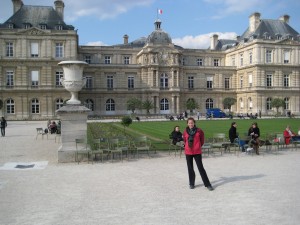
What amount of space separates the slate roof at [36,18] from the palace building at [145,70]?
135 millimetres

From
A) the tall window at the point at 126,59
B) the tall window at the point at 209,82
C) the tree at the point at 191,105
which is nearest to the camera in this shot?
the tree at the point at 191,105

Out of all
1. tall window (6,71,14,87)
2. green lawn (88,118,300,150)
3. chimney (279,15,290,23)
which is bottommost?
green lawn (88,118,300,150)

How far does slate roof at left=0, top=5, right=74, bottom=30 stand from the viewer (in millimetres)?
46781

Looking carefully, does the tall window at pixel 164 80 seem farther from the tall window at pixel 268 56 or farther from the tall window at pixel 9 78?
the tall window at pixel 9 78

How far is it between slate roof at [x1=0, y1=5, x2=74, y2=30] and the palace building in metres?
0.14

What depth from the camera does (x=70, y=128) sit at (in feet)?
42.5

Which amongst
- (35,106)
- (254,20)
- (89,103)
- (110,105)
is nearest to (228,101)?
(254,20)

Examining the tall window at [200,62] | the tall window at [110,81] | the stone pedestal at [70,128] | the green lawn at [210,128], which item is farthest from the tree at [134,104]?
the stone pedestal at [70,128]

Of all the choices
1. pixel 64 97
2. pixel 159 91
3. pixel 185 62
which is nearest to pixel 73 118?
pixel 64 97

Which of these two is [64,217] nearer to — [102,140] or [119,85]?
[102,140]

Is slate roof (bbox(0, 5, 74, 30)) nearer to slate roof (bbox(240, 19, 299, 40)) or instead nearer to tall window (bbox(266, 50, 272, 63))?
slate roof (bbox(240, 19, 299, 40))

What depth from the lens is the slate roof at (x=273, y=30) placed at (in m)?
55.7

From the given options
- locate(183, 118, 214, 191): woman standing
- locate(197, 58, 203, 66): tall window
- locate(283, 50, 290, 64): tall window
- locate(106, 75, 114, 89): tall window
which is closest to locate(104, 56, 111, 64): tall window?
locate(106, 75, 114, 89): tall window

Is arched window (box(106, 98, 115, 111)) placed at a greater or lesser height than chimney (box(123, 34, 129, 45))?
lesser
